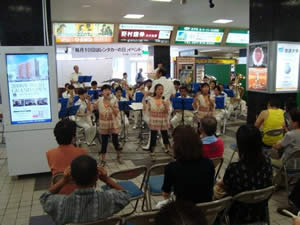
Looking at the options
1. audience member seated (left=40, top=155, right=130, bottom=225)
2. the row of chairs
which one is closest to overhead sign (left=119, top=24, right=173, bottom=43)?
the row of chairs

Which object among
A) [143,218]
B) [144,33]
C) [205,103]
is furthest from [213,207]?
[144,33]

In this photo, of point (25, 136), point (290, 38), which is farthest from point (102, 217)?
point (290, 38)

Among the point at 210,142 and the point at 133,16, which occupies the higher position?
the point at 133,16

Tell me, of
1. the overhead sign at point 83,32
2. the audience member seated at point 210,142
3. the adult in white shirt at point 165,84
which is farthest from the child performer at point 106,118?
the overhead sign at point 83,32

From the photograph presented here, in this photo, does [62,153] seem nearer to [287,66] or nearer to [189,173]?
→ [189,173]

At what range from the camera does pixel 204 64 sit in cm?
1394

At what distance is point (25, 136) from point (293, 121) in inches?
142

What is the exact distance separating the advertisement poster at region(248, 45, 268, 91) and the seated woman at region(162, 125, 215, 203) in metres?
3.50

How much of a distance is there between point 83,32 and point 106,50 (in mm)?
1055

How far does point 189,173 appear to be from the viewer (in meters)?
2.00

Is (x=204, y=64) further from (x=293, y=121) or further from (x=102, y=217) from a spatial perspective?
(x=102, y=217)

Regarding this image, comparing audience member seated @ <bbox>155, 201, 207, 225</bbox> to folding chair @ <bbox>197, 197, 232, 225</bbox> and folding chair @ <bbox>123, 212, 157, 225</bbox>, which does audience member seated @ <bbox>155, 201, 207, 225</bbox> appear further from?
folding chair @ <bbox>197, 197, 232, 225</bbox>

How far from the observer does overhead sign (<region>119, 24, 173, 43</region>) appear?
9.61 m

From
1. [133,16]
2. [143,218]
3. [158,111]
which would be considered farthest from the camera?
[133,16]
